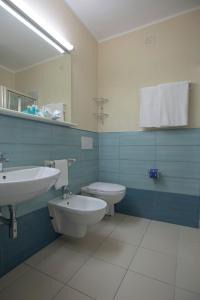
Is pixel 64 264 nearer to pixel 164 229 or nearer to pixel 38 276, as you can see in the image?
pixel 38 276

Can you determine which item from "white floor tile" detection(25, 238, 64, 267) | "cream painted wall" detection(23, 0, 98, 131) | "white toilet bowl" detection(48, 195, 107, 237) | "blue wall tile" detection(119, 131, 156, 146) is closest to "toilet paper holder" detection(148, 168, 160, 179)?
"blue wall tile" detection(119, 131, 156, 146)

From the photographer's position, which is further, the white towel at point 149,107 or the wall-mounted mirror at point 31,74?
the white towel at point 149,107

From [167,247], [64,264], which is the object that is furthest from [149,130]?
[64,264]

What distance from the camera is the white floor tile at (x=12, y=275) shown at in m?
1.10

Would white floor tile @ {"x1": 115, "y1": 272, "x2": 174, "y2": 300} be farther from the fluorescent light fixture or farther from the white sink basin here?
the fluorescent light fixture

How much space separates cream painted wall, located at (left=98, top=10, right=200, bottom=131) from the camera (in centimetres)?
183

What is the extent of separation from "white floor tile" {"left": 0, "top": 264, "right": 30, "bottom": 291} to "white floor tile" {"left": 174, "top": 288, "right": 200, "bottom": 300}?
105 cm

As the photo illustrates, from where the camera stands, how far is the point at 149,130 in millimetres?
2045

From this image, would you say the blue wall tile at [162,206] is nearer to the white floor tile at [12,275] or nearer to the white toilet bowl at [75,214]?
the white toilet bowl at [75,214]

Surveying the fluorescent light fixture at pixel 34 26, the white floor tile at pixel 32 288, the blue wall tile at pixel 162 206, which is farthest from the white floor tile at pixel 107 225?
the fluorescent light fixture at pixel 34 26

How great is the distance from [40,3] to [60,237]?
2.24m

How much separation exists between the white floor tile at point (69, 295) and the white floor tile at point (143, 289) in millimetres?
220

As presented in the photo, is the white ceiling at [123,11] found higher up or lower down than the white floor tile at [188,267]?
higher up

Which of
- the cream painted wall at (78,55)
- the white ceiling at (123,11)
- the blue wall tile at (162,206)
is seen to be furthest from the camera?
the blue wall tile at (162,206)
